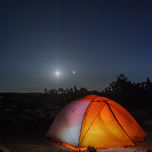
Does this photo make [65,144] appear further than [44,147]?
Yes

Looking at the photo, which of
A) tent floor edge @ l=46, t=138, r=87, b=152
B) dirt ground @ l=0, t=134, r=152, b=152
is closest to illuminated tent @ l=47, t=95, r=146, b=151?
tent floor edge @ l=46, t=138, r=87, b=152

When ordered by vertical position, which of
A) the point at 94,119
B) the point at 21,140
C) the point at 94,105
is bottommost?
the point at 21,140

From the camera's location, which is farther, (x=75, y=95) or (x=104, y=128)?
(x=75, y=95)

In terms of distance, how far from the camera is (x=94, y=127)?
5.89 m

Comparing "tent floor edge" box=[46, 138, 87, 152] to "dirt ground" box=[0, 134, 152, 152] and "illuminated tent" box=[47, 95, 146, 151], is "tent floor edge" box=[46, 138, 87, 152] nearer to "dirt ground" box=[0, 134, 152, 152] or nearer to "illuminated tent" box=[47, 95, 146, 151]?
"illuminated tent" box=[47, 95, 146, 151]

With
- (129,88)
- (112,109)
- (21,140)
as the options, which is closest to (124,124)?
(112,109)

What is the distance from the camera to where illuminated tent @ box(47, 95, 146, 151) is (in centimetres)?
568

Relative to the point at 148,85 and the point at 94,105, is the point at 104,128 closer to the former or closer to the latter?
the point at 94,105

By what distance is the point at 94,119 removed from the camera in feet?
19.6

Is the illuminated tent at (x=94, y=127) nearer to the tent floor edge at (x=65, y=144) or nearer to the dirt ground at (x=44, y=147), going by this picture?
the tent floor edge at (x=65, y=144)

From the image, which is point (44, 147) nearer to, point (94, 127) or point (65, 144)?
point (65, 144)

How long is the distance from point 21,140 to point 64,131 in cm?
196

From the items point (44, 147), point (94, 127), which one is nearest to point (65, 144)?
point (44, 147)

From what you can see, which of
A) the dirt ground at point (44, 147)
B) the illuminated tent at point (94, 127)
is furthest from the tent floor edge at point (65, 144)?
the dirt ground at point (44, 147)
